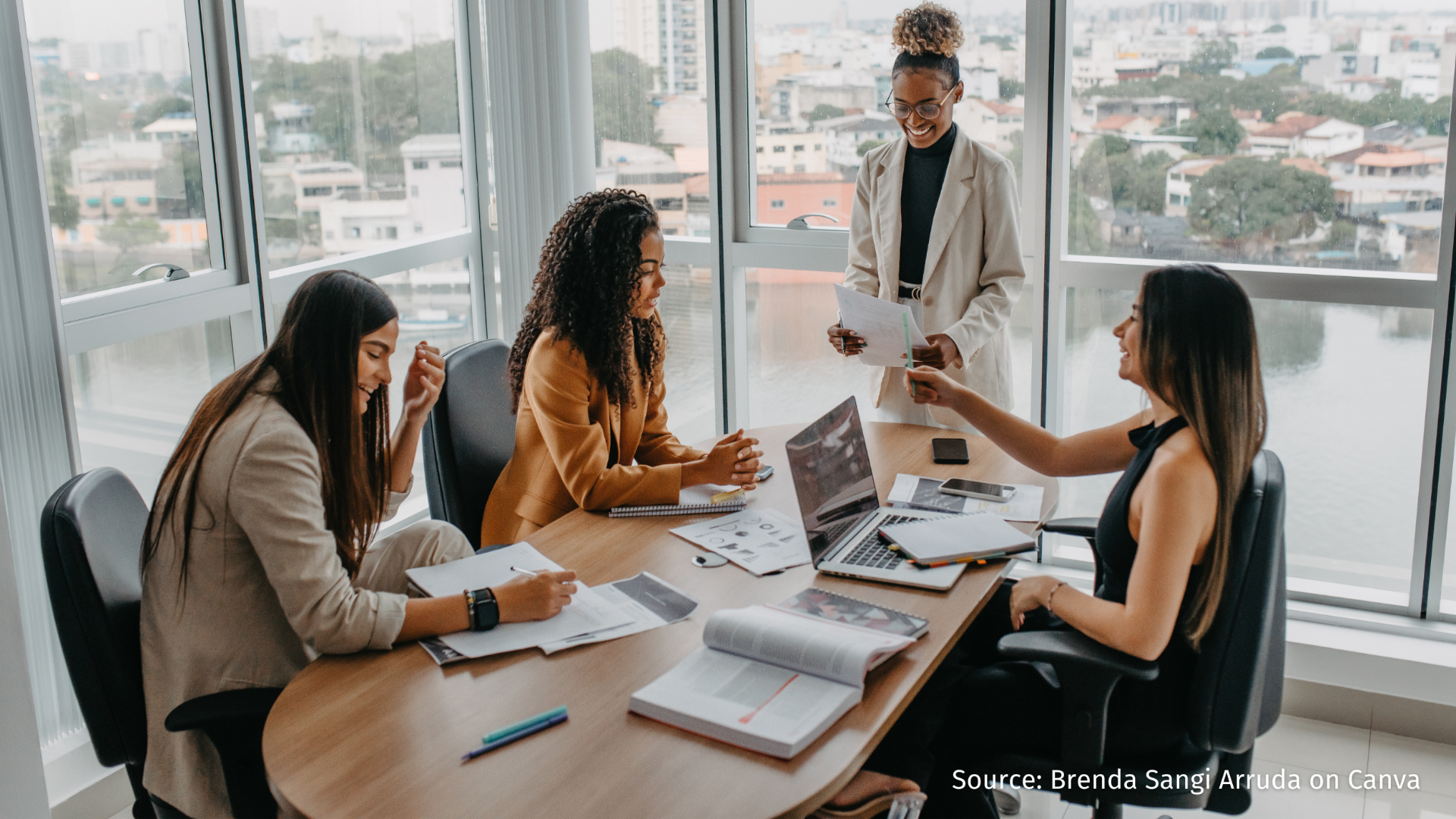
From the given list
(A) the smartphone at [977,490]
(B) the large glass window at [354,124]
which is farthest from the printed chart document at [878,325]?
(B) the large glass window at [354,124]

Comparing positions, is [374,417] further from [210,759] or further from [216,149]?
[216,149]

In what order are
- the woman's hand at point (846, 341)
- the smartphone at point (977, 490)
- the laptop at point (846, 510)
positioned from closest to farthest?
the laptop at point (846, 510), the smartphone at point (977, 490), the woman's hand at point (846, 341)

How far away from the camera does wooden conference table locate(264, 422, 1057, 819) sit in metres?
1.42

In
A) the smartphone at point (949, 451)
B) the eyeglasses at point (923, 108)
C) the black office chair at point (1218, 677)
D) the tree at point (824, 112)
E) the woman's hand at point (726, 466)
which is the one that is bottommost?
the black office chair at point (1218, 677)

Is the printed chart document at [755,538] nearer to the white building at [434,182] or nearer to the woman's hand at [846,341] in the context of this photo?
the woman's hand at [846,341]

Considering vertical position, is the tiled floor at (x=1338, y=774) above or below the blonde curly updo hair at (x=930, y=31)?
below

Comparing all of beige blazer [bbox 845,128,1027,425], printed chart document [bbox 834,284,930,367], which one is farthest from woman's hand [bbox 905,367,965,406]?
beige blazer [bbox 845,128,1027,425]

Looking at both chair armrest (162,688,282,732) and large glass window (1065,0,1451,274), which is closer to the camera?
chair armrest (162,688,282,732)

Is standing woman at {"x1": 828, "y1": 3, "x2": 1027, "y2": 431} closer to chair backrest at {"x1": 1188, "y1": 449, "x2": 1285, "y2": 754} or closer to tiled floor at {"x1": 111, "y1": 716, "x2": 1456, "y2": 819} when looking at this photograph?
tiled floor at {"x1": 111, "y1": 716, "x2": 1456, "y2": 819}

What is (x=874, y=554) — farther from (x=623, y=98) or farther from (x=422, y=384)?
(x=623, y=98)

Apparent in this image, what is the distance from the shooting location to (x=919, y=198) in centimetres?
331

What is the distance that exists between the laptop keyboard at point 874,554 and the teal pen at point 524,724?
2.32 ft

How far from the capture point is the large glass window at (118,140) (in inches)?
109

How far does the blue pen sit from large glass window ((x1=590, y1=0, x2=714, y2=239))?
275 centimetres
